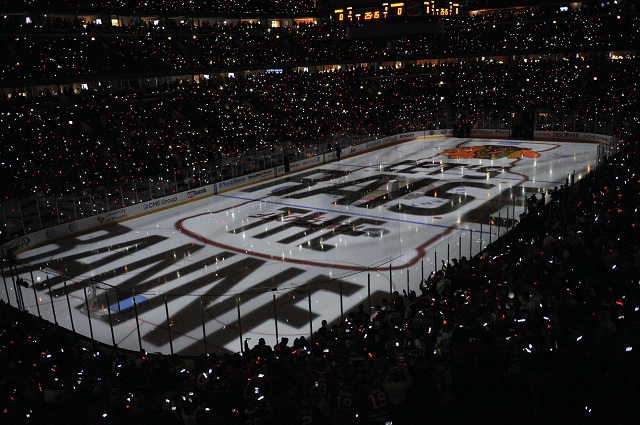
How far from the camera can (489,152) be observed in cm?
3666

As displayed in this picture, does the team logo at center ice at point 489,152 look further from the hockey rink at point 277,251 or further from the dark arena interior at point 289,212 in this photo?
the hockey rink at point 277,251

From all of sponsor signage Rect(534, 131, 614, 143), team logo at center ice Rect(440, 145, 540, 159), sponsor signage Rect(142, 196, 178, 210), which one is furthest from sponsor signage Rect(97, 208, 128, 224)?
sponsor signage Rect(534, 131, 614, 143)

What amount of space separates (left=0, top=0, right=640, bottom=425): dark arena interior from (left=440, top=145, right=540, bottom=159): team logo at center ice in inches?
13.2

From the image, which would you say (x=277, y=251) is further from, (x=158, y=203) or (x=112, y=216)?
(x=158, y=203)

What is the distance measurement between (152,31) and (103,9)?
3990 mm

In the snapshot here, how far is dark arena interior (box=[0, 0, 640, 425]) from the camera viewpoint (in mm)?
7051

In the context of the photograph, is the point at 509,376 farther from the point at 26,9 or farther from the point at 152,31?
the point at 152,31

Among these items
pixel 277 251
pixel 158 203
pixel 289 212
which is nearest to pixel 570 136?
pixel 289 212

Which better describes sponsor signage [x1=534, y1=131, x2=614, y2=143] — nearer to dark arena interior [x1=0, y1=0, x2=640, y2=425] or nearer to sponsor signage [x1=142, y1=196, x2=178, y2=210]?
dark arena interior [x1=0, y1=0, x2=640, y2=425]

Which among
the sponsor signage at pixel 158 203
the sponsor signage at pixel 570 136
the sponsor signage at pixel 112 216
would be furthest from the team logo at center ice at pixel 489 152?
the sponsor signage at pixel 112 216

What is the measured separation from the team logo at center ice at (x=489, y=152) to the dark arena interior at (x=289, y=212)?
1.10ft

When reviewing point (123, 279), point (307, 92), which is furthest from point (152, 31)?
point (123, 279)

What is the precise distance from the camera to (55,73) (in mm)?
33625

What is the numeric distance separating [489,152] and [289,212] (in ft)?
60.6
